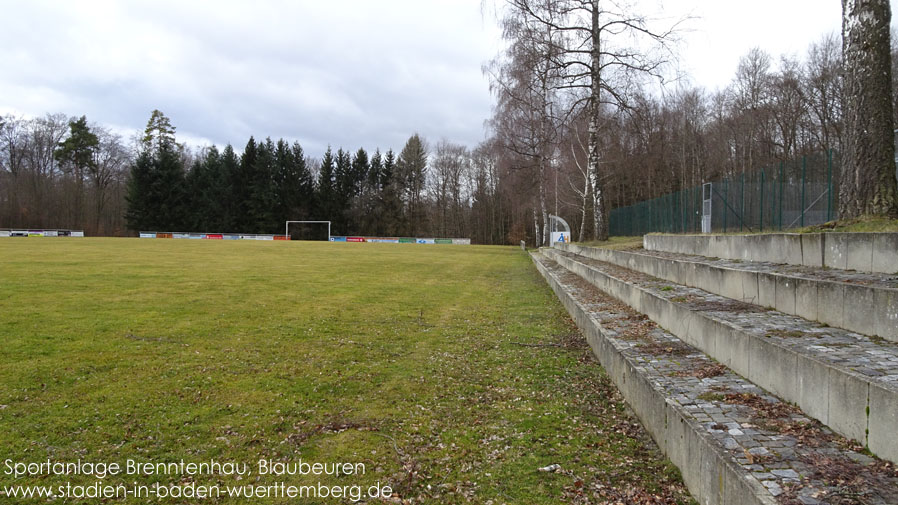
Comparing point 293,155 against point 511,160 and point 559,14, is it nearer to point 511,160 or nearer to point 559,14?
point 511,160

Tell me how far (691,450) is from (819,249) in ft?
11.5

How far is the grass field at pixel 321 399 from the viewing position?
10.8 ft

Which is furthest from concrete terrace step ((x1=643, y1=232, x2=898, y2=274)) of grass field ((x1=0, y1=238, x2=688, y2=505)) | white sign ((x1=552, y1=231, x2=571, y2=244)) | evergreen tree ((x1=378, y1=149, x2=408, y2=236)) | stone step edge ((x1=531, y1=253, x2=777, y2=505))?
evergreen tree ((x1=378, y1=149, x2=408, y2=236))

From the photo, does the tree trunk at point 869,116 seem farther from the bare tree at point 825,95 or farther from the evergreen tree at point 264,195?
the evergreen tree at point 264,195

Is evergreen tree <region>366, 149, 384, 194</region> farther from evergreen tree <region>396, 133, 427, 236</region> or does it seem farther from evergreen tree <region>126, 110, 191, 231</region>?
evergreen tree <region>126, 110, 191, 231</region>

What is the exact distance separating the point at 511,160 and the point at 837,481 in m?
33.0

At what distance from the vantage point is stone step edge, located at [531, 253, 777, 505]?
2.20 m

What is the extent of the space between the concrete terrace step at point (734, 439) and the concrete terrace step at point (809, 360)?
0.10 m

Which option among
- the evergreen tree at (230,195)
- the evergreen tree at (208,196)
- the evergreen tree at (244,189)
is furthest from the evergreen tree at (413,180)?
the evergreen tree at (208,196)

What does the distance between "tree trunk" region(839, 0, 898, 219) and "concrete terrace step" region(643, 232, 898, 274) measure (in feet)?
3.37

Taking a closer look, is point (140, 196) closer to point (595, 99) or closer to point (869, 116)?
point (595, 99)

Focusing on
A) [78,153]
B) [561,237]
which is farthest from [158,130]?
[561,237]

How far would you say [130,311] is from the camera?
8445 millimetres

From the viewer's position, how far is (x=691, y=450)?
2803 mm
